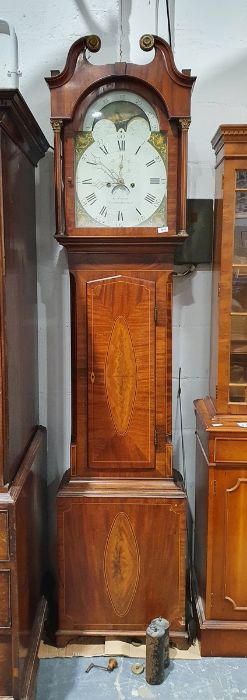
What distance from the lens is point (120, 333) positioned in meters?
2.03

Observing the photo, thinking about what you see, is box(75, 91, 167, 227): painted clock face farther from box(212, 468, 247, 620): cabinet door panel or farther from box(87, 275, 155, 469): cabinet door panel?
box(212, 468, 247, 620): cabinet door panel

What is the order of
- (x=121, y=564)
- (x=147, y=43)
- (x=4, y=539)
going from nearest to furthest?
1. (x=4, y=539)
2. (x=147, y=43)
3. (x=121, y=564)

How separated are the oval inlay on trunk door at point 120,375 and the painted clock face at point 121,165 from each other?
38 cm

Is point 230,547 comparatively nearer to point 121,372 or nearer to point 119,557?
point 119,557

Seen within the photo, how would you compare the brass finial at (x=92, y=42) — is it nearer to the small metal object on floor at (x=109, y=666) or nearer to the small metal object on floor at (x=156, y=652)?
the small metal object on floor at (x=156, y=652)

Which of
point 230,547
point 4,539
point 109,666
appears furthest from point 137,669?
point 4,539

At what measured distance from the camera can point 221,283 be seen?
1987mm

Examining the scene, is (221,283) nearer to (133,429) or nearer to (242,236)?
(242,236)

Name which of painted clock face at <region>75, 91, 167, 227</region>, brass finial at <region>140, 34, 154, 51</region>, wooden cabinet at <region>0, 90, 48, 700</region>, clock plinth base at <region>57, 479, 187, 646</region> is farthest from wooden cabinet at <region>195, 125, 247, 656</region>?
wooden cabinet at <region>0, 90, 48, 700</region>

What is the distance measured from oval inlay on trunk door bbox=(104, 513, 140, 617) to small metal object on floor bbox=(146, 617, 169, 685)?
17cm

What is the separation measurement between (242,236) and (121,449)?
90 cm

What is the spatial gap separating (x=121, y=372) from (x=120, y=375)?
0.01m

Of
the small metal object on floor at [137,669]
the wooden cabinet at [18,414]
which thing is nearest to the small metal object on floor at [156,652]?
the small metal object on floor at [137,669]

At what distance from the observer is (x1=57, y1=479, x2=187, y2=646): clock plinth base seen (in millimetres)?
2049
